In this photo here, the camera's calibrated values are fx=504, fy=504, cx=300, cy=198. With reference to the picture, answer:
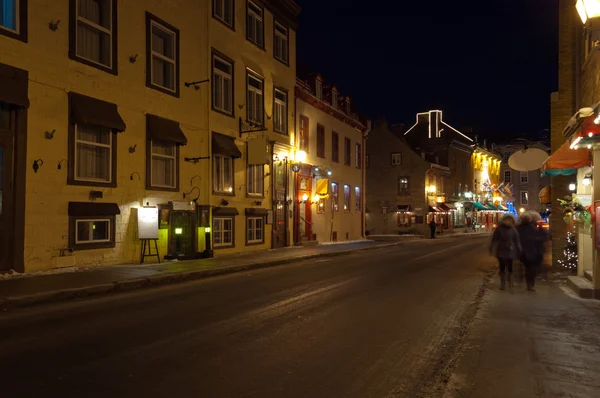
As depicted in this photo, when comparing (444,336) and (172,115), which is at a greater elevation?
(172,115)

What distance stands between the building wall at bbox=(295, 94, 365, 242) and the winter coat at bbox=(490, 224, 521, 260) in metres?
14.7

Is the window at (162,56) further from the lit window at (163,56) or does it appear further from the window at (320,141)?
the window at (320,141)

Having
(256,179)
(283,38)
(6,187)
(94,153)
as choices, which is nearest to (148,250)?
(94,153)

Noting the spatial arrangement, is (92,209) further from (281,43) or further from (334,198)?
(334,198)

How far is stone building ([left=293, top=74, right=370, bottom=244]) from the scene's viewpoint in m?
27.0

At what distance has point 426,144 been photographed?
188 ft

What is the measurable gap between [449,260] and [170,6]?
45.4ft

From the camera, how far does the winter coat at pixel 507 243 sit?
11.8 m

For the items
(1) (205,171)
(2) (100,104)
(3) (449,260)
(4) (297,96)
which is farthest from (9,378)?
(4) (297,96)

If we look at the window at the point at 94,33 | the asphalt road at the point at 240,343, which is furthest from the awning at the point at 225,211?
the asphalt road at the point at 240,343

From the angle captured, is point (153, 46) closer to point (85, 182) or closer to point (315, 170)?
point (85, 182)

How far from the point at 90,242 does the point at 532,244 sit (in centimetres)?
1142

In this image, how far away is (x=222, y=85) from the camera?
20.4 meters

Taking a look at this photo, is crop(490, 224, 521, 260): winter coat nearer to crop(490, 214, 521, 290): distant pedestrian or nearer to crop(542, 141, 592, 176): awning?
crop(490, 214, 521, 290): distant pedestrian
